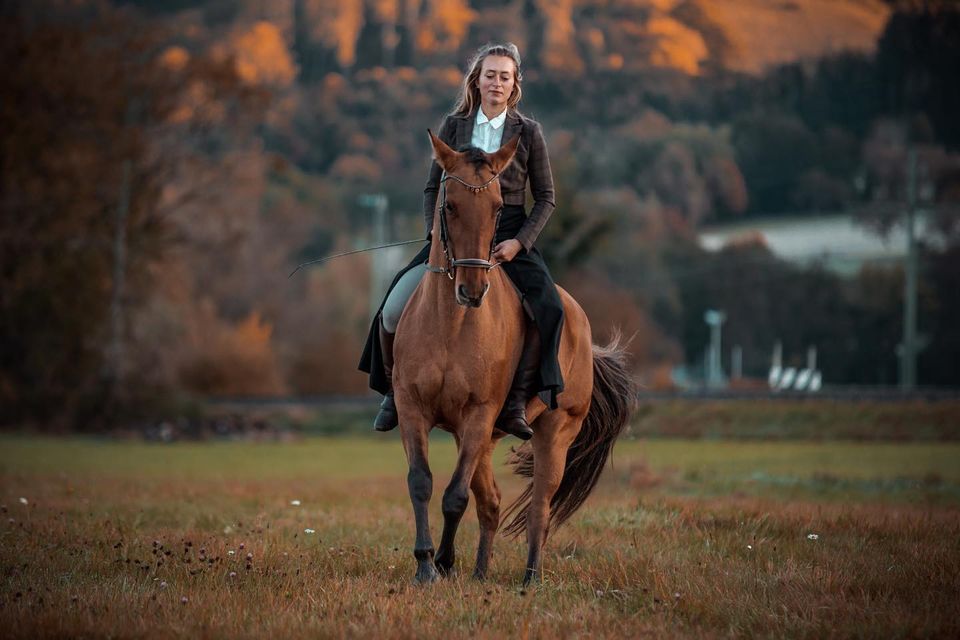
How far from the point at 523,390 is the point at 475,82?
226cm

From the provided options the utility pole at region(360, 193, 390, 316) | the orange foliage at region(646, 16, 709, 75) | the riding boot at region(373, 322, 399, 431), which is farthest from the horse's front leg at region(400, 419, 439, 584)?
the orange foliage at region(646, 16, 709, 75)

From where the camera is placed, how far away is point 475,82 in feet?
30.3

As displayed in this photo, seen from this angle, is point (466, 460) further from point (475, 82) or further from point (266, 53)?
point (266, 53)

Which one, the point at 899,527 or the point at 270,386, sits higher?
the point at 899,527

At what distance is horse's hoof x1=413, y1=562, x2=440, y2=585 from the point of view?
8.09 metres

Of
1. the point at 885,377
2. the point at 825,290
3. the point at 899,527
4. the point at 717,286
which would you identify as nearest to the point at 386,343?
the point at 899,527

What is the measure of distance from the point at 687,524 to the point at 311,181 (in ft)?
269

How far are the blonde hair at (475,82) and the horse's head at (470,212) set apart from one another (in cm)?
101

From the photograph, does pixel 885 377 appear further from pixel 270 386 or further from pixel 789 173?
pixel 270 386

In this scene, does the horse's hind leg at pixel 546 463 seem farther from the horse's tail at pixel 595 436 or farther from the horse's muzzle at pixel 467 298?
the horse's muzzle at pixel 467 298

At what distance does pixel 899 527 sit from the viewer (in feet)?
35.8

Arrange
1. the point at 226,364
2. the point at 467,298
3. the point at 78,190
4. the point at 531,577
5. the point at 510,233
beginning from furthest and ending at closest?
1. the point at 226,364
2. the point at 78,190
3. the point at 510,233
4. the point at 531,577
5. the point at 467,298

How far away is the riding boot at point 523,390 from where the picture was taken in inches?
347

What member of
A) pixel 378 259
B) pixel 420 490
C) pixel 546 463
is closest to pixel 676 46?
pixel 378 259
